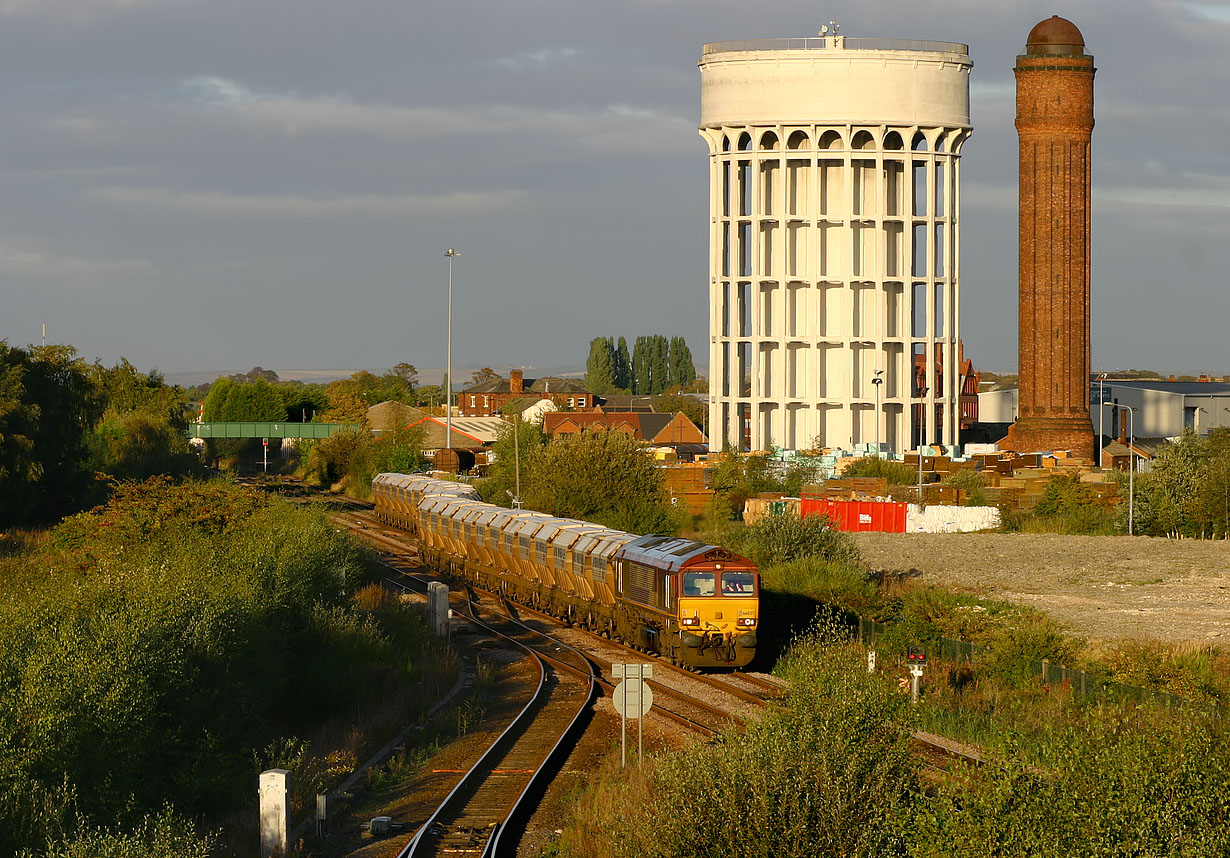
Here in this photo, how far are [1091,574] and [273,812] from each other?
42174 millimetres

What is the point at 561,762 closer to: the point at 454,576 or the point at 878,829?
the point at 878,829

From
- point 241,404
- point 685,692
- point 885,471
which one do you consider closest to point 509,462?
point 885,471

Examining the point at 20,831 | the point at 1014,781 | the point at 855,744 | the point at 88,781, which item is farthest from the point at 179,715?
the point at 1014,781

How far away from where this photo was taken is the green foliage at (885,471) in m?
85.4

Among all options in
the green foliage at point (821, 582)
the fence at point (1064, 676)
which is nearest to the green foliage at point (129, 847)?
the fence at point (1064, 676)

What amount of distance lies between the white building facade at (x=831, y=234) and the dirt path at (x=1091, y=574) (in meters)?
29.4

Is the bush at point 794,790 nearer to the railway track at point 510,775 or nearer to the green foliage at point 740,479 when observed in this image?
the railway track at point 510,775

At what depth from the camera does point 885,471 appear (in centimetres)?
8625

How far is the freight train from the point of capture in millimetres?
31188

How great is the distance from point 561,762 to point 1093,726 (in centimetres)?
1061

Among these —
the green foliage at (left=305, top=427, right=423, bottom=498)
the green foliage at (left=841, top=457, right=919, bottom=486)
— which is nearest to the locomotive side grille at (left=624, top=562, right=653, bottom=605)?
the green foliage at (left=841, top=457, right=919, bottom=486)

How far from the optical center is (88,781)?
20500 millimetres

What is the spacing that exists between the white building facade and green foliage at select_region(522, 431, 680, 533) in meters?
38.2

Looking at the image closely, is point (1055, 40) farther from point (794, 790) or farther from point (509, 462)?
point (794, 790)
